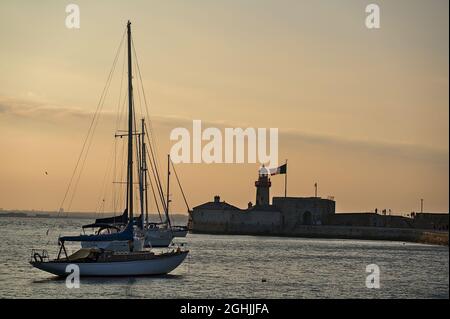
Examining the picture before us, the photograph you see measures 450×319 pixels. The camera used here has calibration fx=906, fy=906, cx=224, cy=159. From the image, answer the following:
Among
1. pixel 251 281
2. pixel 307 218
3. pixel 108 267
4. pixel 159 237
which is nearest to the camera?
pixel 108 267

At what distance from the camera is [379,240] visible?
13000cm

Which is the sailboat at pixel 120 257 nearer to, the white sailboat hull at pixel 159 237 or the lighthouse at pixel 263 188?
the white sailboat hull at pixel 159 237

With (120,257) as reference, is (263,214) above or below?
above

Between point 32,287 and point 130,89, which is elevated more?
point 130,89

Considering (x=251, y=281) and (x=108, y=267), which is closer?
(x=108, y=267)

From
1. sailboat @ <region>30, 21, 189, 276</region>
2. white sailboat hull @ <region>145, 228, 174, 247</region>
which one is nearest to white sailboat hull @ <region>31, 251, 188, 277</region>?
sailboat @ <region>30, 21, 189, 276</region>

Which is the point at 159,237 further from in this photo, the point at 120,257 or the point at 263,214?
the point at 263,214

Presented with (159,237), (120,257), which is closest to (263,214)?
(159,237)

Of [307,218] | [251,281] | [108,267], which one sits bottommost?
[251,281]

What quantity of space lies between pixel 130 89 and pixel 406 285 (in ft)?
63.4

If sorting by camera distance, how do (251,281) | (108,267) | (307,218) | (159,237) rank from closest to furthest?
(108,267) < (251,281) < (159,237) < (307,218)

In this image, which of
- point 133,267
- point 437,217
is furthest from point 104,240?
point 437,217

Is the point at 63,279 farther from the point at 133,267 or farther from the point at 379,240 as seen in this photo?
the point at 379,240
